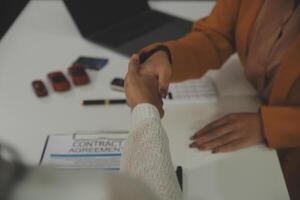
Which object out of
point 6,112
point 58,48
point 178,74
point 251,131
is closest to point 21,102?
point 6,112

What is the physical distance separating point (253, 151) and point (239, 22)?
0.34 m

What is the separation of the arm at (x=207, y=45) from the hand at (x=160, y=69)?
0.04m

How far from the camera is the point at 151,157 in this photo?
1.89 feet

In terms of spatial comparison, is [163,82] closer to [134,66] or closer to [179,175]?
[134,66]

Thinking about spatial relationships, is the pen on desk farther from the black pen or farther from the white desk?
the black pen

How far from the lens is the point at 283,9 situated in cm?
94

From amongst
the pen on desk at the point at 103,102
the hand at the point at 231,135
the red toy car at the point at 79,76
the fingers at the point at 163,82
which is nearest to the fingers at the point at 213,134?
the hand at the point at 231,135

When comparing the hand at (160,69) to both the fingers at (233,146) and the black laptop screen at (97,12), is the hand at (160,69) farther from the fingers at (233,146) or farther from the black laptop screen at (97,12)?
the black laptop screen at (97,12)

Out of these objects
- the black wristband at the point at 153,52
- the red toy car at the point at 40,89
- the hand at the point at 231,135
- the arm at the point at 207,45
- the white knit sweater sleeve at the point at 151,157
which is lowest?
the white knit sweater sleeve at the point at 151,157

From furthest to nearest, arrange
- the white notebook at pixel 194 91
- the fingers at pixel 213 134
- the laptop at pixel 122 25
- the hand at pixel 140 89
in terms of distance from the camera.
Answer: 1. the laptop at pixel 122 25
2. the white notebook at pixel 194 91
3. the fingers at pixel 213 134
4. the hand at pixel 140 89

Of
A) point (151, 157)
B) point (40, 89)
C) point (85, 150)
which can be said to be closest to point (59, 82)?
point (40, 89)

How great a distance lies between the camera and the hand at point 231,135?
854mm

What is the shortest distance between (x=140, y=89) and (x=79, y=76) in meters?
0.32

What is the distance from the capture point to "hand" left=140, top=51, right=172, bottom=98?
0.84 metres
